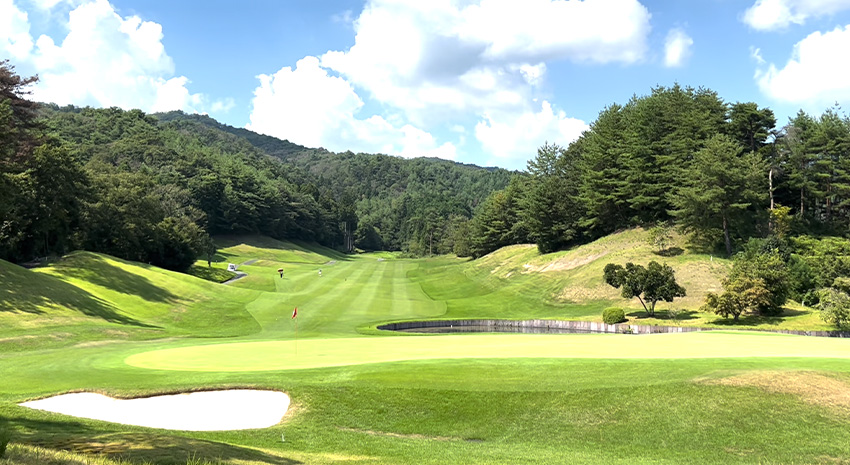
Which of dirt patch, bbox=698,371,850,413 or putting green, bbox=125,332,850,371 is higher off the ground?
dirt patch, bbox=698,371,850,413

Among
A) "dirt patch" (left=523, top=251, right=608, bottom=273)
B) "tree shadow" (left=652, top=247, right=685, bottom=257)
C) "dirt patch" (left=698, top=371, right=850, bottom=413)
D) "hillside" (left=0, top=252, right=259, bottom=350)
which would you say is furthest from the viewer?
"dirt patch" (left=523, top=251, right=608, bottom=273)

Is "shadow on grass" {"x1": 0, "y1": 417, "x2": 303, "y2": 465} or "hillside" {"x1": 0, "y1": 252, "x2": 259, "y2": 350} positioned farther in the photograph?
"hillside" {"x1": 0, "y1": 252, "x2": 259, "y2": 350}

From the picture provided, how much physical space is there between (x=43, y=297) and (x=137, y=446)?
112 ft

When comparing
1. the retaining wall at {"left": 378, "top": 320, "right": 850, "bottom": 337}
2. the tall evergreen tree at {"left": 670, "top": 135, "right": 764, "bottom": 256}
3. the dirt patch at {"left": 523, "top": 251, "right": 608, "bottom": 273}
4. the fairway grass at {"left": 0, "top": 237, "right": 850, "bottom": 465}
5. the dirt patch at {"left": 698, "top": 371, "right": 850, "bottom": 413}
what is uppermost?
the tall evergreen tree at {"left": 670, "top": 135, "right": 764, "bottom": 256}

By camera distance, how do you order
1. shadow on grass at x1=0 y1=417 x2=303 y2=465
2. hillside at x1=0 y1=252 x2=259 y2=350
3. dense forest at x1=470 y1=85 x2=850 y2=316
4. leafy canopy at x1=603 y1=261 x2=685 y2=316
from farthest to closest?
dense forest at x1=470 y1=85 x2=850 y2=316 < leafy canopy at x1=603 y1=261 x2=685 y2=316 < hillside at x1=0 y1=252 x2=259 y2=350 < shadow on grass at x1=0 y1=417 x2=303 y2=465

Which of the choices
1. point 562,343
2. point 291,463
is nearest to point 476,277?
point 562,343

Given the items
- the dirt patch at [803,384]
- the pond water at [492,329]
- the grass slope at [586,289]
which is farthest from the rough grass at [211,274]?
the dirt patch at [803,384]

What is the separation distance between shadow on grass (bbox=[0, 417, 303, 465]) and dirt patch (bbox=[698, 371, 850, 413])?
39.1 ft

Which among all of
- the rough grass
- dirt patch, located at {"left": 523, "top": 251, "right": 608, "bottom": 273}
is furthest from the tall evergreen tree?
the rough grass

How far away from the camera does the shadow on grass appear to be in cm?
798

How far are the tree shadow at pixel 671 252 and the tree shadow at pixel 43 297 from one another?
48.7m

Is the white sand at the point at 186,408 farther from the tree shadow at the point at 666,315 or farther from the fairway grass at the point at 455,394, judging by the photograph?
the tree shadow at the point at 666,315

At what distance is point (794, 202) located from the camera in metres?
68.6

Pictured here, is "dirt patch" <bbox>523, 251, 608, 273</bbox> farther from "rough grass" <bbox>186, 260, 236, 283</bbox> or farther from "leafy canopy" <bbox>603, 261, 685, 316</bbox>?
"rough grass" <bbox>186, 260, 236, 283</bbox>
